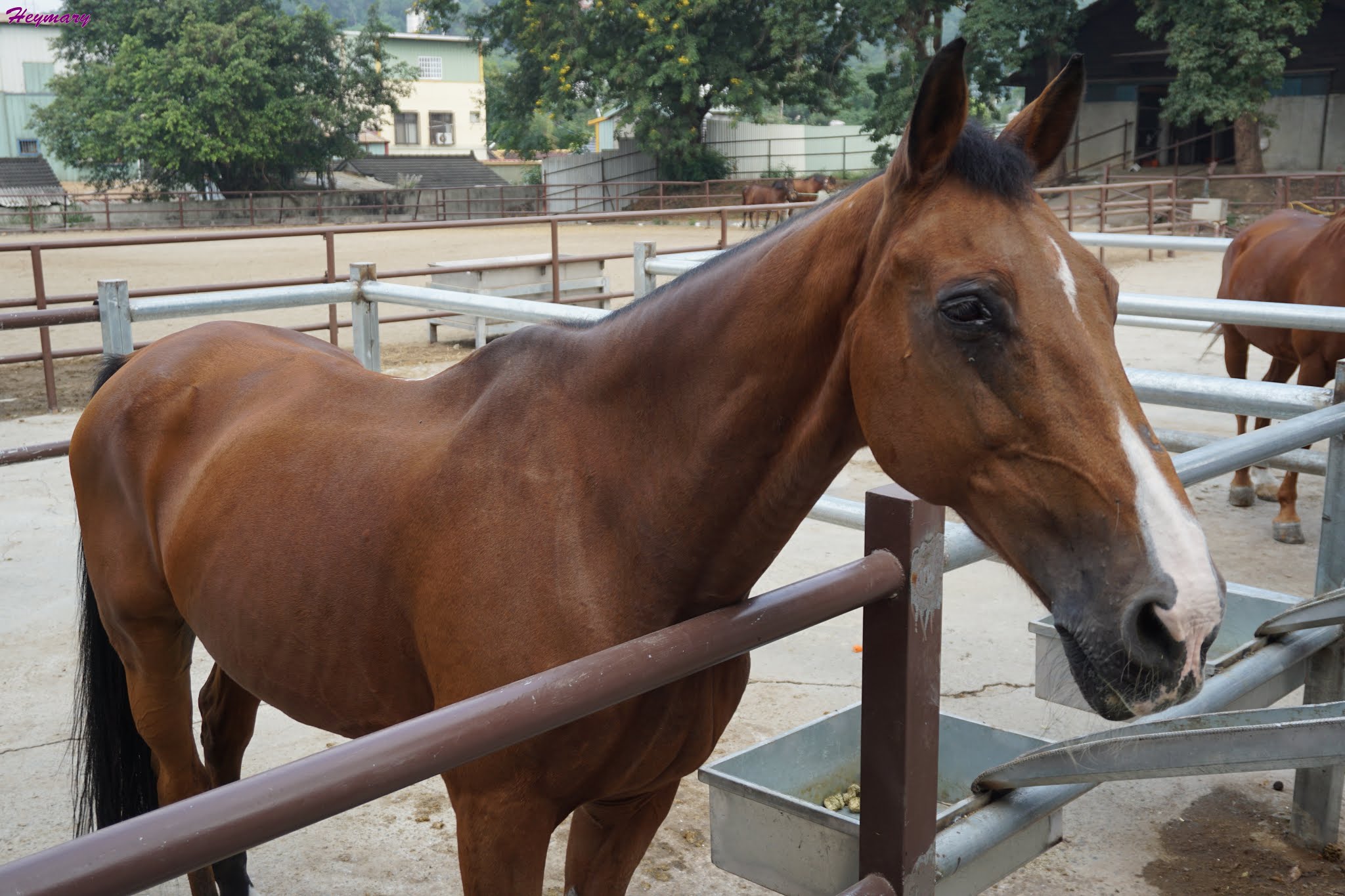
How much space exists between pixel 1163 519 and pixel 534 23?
3275 cm

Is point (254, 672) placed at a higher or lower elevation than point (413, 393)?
lower

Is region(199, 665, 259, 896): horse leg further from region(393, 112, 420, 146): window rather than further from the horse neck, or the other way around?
region(393, 112, 420, 146): window

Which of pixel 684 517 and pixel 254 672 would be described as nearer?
pixel 684 517

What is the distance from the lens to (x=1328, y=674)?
2627 mm

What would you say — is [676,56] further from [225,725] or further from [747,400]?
[747,400]

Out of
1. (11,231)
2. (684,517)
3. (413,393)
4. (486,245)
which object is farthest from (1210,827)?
(11,231)

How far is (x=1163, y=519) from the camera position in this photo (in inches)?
43.5

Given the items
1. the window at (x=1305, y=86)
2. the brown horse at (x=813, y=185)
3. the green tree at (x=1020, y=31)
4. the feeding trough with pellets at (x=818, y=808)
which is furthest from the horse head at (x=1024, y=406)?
the window at (x=1305, y=86)

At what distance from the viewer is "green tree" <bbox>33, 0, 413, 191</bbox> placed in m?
31.3

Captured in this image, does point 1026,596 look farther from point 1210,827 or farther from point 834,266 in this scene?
point 834,266

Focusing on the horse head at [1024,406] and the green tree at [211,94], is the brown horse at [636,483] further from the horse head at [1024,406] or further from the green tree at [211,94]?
the green tree at [211,94]

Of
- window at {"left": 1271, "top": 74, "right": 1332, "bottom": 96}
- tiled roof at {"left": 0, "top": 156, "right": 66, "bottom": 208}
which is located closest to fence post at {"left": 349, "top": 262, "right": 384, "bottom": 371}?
window at {"left": 1271, "top": 74, "right": 1332, "bottom": 96}

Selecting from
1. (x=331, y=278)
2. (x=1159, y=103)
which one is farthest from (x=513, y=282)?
(x=1159, y=103)

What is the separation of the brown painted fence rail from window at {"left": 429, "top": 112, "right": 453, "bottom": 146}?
5717 cm
